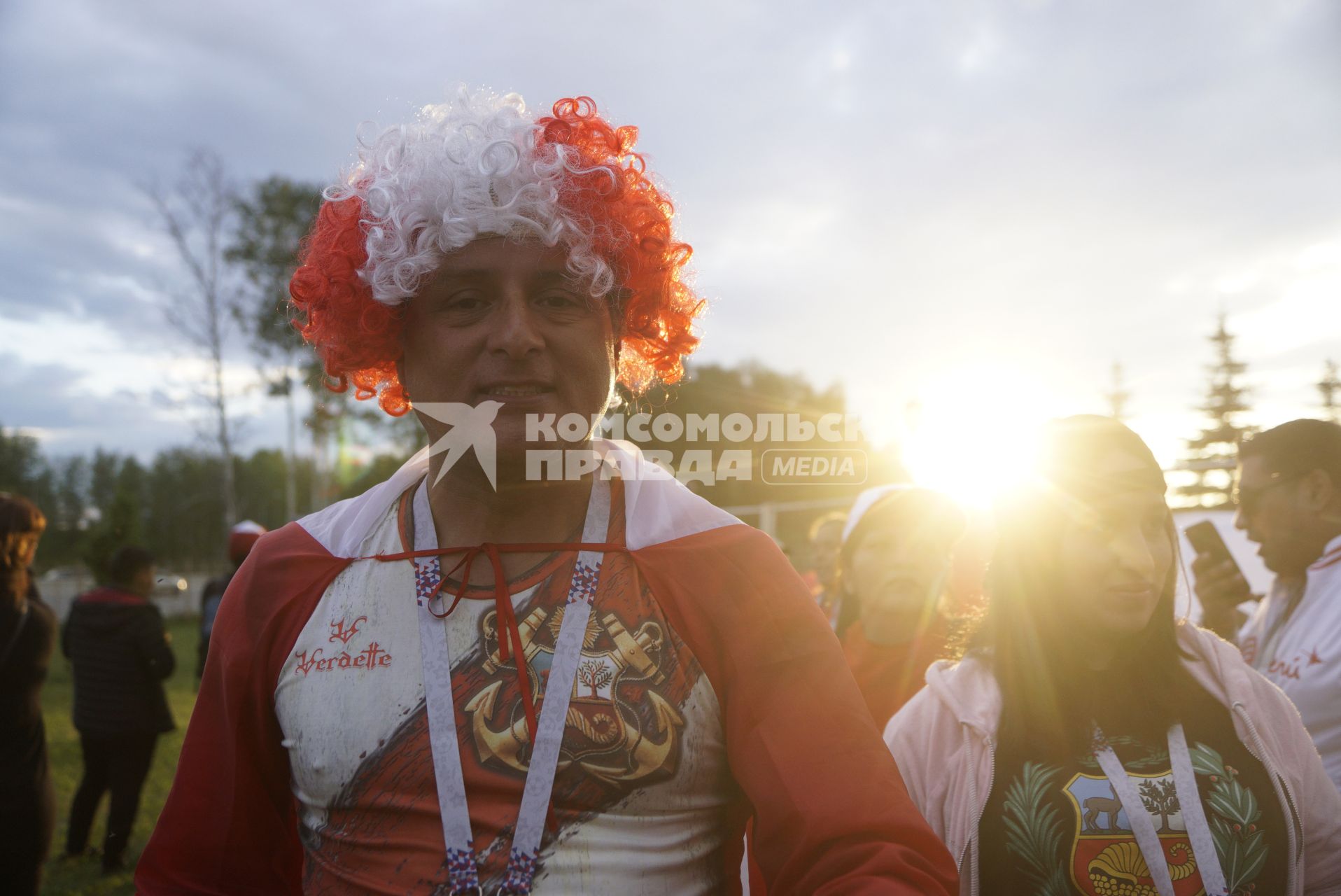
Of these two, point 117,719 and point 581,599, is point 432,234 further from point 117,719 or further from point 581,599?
point 117,719

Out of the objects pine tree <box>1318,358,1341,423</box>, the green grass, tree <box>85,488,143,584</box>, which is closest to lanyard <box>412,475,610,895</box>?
the green grass

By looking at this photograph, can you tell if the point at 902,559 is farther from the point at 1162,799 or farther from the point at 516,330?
the point at 516,330

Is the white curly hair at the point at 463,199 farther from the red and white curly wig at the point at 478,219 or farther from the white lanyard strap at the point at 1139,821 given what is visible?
the white lanyard strap at the point at 1139,821

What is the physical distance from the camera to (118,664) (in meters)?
5.94

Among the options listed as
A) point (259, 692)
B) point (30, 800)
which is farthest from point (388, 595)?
point (30, 800)

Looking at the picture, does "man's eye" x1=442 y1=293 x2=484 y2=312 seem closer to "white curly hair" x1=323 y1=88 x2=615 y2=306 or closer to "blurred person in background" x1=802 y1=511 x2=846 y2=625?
"white curly hair" x1=323 y1=88 x2=615 y2=306

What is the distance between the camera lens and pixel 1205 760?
2.09m

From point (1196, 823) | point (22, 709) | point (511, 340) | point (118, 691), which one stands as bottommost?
point (118, 691)

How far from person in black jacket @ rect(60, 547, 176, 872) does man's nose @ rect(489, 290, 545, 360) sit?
17.9 feet

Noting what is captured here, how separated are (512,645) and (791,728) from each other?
0.57m

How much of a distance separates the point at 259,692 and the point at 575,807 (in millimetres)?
732

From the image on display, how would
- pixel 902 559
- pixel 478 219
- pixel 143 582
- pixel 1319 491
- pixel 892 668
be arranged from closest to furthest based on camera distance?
pixel 478 219, pixel 1319 491, pixel 892 668, pixel 902 559, pixel 143 582

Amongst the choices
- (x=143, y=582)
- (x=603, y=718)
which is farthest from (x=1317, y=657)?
(x=143, y=582)

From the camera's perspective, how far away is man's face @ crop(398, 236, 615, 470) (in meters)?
1.80
